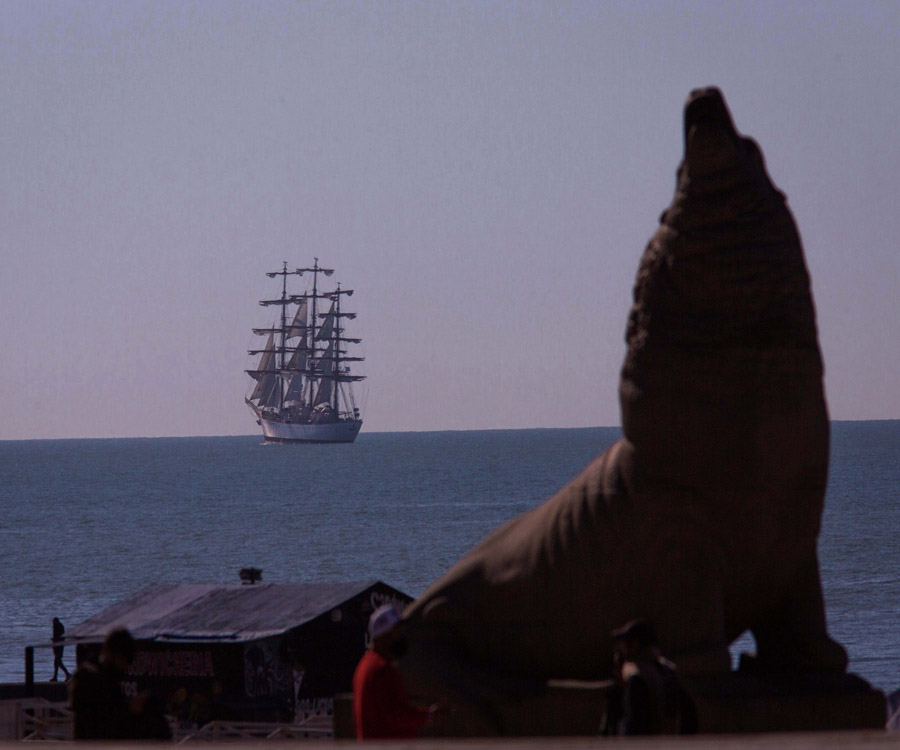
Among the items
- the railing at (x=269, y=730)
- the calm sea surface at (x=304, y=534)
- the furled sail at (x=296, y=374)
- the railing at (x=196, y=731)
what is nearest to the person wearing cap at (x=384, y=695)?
the railing at (x=269, y=730)

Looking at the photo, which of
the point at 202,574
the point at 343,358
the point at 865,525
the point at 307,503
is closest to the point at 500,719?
the point at 202,574

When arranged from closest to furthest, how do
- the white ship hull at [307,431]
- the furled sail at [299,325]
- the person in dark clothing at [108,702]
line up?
the person in dark clothing at [108,702] → the furled sail at [299,325] → the white ship hull at [307,431]

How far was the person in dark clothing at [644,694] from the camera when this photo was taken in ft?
16.7

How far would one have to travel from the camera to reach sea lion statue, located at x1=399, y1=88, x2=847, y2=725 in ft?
19.7

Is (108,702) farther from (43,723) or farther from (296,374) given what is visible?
(296,374)

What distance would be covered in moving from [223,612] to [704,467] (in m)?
10.0

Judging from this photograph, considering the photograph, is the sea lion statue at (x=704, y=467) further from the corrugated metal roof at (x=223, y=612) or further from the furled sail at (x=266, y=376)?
the furled sail at (x=266, y=376)

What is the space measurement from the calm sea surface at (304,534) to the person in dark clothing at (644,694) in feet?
67.8

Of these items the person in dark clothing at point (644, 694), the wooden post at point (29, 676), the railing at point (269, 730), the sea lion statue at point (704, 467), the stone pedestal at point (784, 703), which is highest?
the sea lion statue at point (704, 467)

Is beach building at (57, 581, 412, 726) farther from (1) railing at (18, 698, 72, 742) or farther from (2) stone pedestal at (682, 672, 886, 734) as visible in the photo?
(2) stone pedestal at (682, 672, 886, 734)

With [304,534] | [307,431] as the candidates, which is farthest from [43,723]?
[307,431]

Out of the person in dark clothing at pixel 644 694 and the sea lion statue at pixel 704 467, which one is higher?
the sea lion statue at pixel 704 467

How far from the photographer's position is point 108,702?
17.7 feet

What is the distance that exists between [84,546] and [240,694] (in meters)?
48.8
